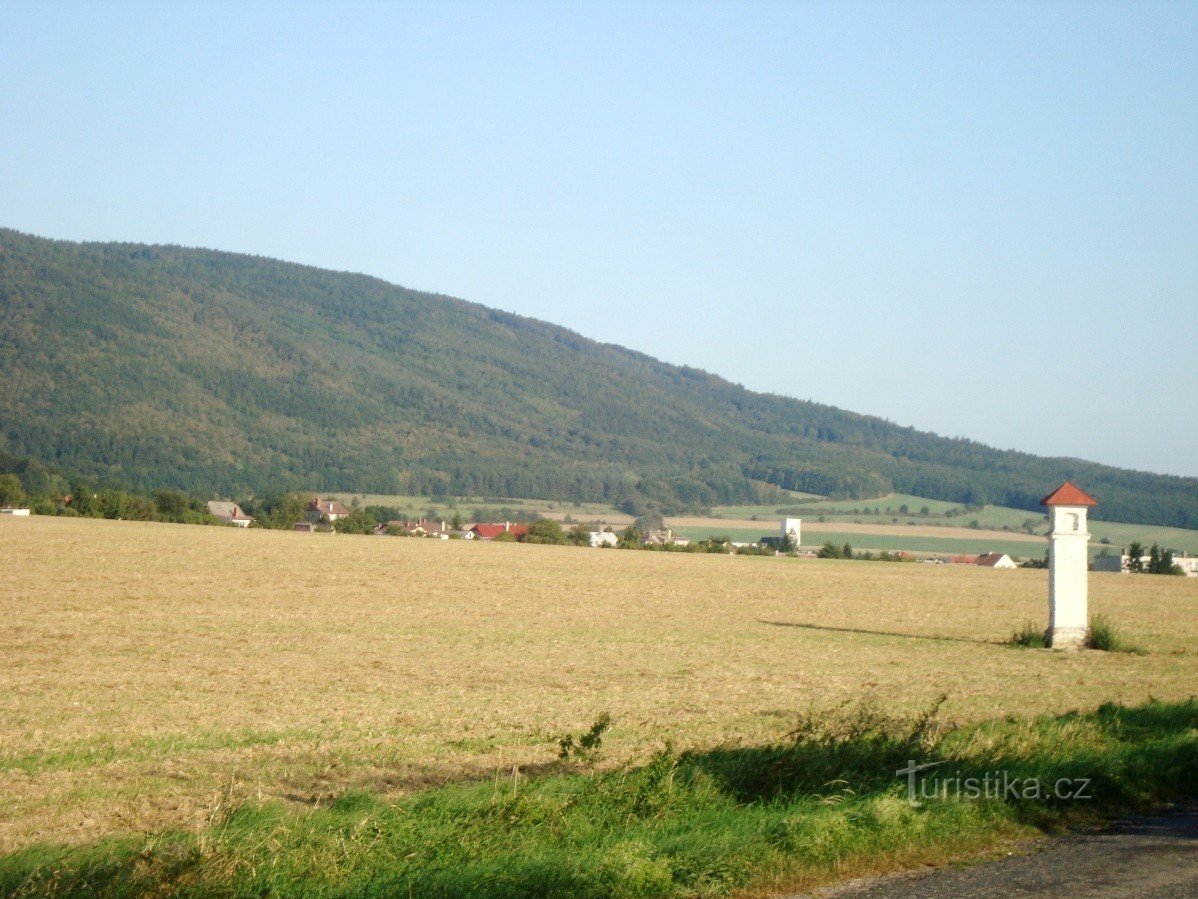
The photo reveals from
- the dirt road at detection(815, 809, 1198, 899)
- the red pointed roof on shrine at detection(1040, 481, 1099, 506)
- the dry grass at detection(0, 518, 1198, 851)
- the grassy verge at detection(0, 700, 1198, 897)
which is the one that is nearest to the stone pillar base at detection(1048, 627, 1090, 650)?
the dry grass at detection(0, 518, 1198, 851)

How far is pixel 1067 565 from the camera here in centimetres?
2255

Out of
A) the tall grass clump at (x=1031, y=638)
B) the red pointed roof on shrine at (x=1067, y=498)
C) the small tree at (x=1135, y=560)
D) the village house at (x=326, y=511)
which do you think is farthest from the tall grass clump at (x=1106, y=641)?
the village house at (x=326, y=511)

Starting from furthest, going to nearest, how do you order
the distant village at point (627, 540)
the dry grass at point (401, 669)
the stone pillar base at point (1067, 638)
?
1. the distant village at point (627, 540)
2. the stone pillar base at point (1067, 638)
3. the dry grass at point (401, 669)

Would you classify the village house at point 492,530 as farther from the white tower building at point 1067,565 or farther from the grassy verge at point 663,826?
the grassy verge at point 663,826

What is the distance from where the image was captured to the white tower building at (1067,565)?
22.5 metres

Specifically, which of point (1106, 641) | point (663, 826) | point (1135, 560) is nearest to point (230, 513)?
A: point (1135, 560)

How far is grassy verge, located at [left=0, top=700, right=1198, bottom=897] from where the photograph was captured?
19.4 feet

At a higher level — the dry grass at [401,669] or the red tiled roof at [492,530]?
the red tiled roof at [492,530]

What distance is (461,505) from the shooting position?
153125mm

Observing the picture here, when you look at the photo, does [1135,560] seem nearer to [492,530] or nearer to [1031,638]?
[492,530]

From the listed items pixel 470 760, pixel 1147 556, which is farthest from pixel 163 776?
pixel 1147 556

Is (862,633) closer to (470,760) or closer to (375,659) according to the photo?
(375,659)

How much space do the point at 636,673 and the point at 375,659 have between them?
3939 millimetres

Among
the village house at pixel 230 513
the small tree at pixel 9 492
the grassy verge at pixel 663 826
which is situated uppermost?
the small tree at pixel 9 492
